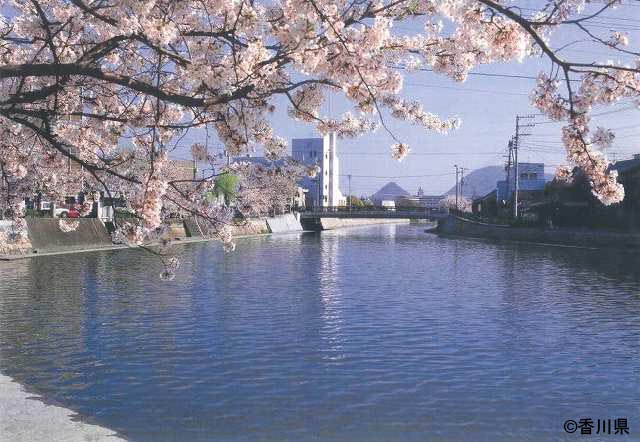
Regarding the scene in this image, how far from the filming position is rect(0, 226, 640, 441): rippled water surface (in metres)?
9.95

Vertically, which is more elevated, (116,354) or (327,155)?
(327,155)

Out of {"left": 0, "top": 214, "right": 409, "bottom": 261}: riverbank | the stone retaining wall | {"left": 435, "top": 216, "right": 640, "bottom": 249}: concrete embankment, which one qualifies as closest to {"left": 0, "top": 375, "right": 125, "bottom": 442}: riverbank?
{"left": 0, "top": 214, "right": 409, "bottom": 261}: riverbank

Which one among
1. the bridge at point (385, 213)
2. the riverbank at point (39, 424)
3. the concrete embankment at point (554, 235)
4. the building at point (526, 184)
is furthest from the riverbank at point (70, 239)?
the building at point (526, 184)

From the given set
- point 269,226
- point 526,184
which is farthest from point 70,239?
point 526,184

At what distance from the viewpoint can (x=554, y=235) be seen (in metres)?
59.7

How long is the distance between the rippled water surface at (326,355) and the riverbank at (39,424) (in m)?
1.11

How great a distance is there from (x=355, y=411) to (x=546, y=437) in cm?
287

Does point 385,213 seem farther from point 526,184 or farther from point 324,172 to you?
point 324,172

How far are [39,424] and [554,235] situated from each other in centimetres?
5758

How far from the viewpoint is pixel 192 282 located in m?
27.1

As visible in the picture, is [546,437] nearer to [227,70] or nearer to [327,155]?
[227,70]

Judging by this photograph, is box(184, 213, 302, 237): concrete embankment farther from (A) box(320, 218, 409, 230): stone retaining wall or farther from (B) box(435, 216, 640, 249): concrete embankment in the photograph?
(B) box(435, 216, 640, 249): concrete embankment

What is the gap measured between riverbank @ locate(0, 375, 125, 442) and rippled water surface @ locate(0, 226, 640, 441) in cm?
111

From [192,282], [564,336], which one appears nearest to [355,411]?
[564,336]
